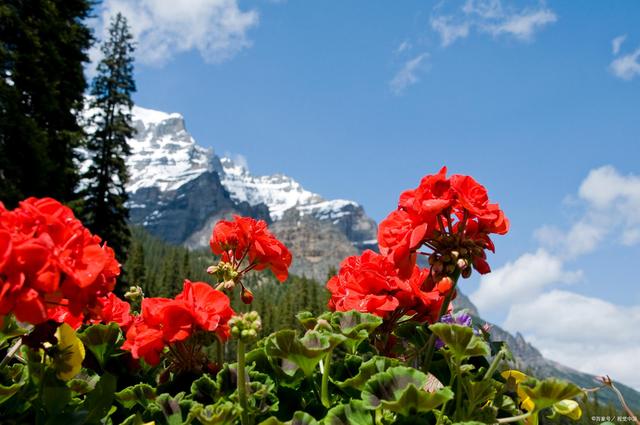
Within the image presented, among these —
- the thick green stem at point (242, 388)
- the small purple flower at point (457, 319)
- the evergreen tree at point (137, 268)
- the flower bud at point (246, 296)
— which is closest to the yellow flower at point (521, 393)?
the small purple flower at point (457, 319)

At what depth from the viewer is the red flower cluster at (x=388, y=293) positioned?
7.22 ft

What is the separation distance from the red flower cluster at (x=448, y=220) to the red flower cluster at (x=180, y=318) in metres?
0.70

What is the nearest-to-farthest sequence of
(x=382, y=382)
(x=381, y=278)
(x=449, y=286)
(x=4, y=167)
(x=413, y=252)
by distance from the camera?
1. (x=382, y=382)
2. (x=449, y=286)
3. (x=413, y=252)
4. (x=381, y=278)
5. (x=4, y=167)

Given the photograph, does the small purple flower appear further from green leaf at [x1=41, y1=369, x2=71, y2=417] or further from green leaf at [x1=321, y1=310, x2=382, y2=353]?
green leaf at [x1=41, y1=369, x2=71, y2=417]

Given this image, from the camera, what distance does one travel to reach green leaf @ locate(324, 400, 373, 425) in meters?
1.56

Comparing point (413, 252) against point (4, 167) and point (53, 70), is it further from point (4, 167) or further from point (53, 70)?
point (53, 70)

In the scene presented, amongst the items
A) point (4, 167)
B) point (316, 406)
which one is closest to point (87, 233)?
point (316, 406)

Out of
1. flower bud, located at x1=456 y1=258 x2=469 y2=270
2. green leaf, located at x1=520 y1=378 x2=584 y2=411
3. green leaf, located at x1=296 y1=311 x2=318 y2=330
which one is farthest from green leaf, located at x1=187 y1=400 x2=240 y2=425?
flower bud, located at x1=456 y1=258 x2=469 y2=270

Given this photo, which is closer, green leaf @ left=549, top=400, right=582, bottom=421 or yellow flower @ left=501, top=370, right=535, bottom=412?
green leaf @ left=549, top=400, right=582, bottom=421

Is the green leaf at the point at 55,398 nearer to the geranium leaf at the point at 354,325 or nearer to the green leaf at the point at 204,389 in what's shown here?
the green leaf at the point at 204,389

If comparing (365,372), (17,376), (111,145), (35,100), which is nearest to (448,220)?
(365,372)

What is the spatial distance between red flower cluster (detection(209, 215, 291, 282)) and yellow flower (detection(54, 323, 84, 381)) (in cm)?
93

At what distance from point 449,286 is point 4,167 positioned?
1435 centimetres

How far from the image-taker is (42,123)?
16.8 metres
